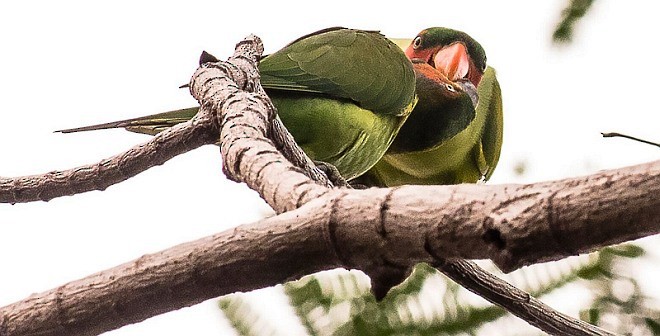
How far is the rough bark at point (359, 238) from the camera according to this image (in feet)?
1.38

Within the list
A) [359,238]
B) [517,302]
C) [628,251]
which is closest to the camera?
[359,238]

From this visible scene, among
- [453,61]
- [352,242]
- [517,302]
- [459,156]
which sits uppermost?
[352,242]

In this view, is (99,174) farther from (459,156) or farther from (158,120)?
(459,156)

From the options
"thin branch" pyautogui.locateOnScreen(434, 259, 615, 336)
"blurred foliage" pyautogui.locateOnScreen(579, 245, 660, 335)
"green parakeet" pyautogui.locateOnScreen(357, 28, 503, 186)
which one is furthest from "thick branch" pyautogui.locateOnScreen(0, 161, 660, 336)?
"blurred foliage" pyautogui.locateOnScreen(579, 245, 660, 335)

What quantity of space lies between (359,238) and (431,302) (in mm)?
1231

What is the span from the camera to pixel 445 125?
1.48m

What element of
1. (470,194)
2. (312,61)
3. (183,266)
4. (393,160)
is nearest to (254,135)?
Answer: (183,266)

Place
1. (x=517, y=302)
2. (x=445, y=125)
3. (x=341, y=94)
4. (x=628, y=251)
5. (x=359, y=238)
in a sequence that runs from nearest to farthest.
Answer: (x=359, y=238), (x=517, y=302), (x=341, y=94), (x=445, y=125), (x=628, y=251)

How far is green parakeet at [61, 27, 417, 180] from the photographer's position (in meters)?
1.35

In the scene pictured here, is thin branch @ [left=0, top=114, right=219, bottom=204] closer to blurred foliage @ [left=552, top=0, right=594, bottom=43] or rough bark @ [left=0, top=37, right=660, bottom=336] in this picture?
rough bark @ [left=0, top=37, right=660, bottom=336]

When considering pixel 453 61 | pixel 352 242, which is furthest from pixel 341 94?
pixel 352 242

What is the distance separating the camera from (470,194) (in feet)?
1.54

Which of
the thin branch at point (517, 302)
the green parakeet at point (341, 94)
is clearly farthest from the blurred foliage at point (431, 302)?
the thin branch at point (517, 302)

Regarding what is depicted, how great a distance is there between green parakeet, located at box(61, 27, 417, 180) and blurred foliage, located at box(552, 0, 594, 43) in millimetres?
380
